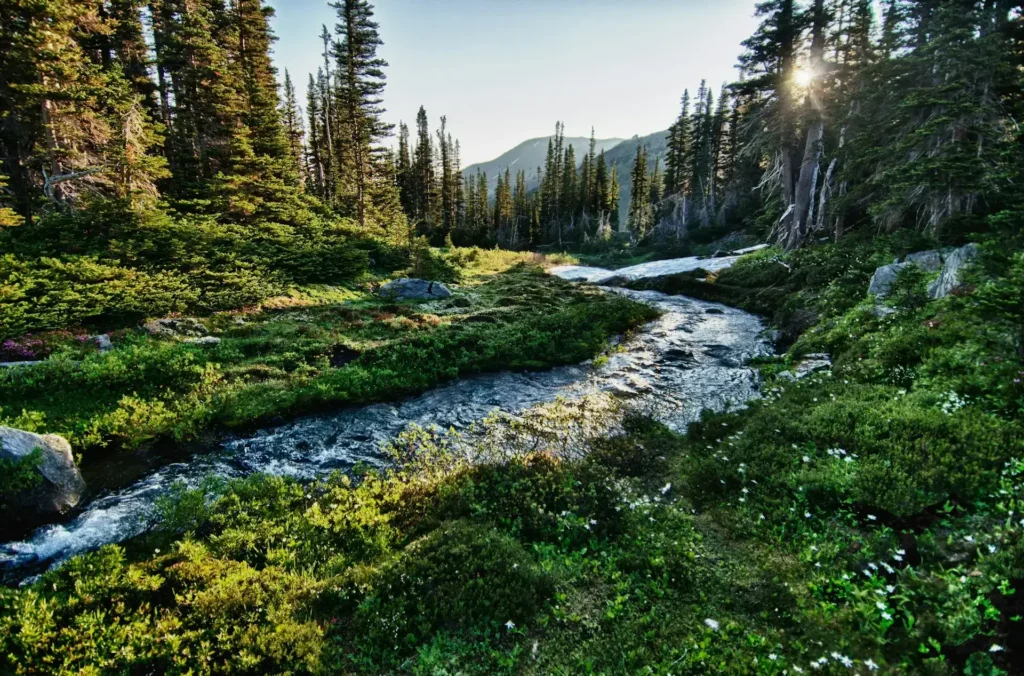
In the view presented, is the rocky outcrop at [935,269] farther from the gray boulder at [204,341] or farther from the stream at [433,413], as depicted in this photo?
the gray boulder at [204,341]

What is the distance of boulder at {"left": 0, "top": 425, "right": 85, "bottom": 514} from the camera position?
24.6 ft

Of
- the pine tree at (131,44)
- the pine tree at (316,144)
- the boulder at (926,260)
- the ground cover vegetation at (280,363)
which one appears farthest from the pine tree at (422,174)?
the boulder at (926,260)

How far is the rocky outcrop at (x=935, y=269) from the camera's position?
12227 millimetres

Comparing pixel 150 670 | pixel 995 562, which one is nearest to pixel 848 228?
pixel 995 562

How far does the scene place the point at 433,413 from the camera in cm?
1234

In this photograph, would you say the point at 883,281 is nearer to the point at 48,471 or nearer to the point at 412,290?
the point at 412,290

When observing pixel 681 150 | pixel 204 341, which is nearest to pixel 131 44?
pixel 204 341

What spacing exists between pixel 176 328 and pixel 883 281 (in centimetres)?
2653

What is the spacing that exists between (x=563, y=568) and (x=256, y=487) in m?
6.19

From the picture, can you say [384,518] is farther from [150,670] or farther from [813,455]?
[813,455]

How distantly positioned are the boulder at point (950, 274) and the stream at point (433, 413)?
5.00 m

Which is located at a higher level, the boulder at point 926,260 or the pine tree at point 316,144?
the pine tree at point 316,144

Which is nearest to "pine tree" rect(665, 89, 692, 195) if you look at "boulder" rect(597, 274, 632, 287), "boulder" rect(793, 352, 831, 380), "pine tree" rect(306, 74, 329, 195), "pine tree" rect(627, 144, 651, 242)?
"pine tree" rect(627, 144, 651, 242)

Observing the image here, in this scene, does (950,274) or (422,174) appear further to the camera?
Answer: (422,174)
